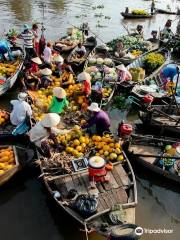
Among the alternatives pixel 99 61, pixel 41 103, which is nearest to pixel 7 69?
pixel 41 103

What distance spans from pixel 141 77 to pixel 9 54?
Result: 6543 mm

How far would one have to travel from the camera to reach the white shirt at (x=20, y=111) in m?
11.1

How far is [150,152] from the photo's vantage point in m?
11.3

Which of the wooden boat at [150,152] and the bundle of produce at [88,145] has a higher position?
the bundle of produce at [88,145]

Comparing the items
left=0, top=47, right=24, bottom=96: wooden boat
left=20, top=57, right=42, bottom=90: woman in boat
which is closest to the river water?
left=20, top=57, right=42, bottom=90: woman in boat

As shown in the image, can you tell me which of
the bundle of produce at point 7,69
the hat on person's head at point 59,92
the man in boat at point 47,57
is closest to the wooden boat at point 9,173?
the hat on person's head at point 59,92

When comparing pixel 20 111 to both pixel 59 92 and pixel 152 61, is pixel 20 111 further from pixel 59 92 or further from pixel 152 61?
pixel 152 61

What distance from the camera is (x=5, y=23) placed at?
89.1 ft

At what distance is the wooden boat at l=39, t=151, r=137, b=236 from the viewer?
8055 mm

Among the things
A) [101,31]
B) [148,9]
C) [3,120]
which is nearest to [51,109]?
[3,120]

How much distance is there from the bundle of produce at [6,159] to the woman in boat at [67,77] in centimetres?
508

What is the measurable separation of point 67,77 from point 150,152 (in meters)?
5.67

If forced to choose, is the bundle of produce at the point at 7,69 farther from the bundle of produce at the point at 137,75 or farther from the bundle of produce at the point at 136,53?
the bundle of produce at the point at 136,53

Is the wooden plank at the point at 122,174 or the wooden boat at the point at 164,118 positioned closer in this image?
the wooden plank at the point at 122,174
